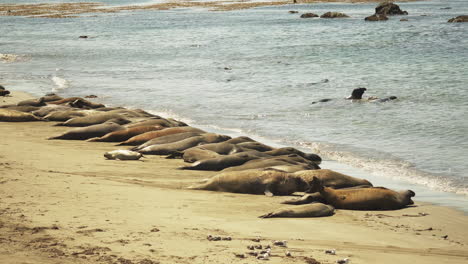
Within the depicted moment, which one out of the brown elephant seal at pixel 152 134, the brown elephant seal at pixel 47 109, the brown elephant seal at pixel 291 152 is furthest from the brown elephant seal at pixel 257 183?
the brown elephant seal at pixel 47 109

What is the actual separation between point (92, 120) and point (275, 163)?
491 centimetres

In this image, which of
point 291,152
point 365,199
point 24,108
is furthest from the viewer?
point 24,108

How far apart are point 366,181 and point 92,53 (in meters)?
26.4

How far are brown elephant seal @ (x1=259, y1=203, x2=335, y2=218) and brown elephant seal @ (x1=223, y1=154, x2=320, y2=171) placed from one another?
6.62 ft

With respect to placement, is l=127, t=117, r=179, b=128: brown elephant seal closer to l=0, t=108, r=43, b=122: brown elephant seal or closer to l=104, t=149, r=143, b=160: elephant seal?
l=104, t=149, r=143, b=160: elephant seal

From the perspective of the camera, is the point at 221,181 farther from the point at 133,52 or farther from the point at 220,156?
the point at 133,52

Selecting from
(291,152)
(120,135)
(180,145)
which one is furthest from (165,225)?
(120,135)

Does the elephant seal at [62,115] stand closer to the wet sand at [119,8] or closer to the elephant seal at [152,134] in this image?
the elephant seal at [152,134]

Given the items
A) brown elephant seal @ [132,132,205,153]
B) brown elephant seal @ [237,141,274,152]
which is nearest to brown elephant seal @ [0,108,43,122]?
brown elephant seal @ [132,132,205,153]

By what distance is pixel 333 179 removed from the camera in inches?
372

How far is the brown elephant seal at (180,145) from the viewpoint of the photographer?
1145cm

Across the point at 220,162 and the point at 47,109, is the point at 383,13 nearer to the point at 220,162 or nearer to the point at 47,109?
the point at 47,109

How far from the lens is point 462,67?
23.3 meters

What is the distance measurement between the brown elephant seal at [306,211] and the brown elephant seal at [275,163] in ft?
6.62
